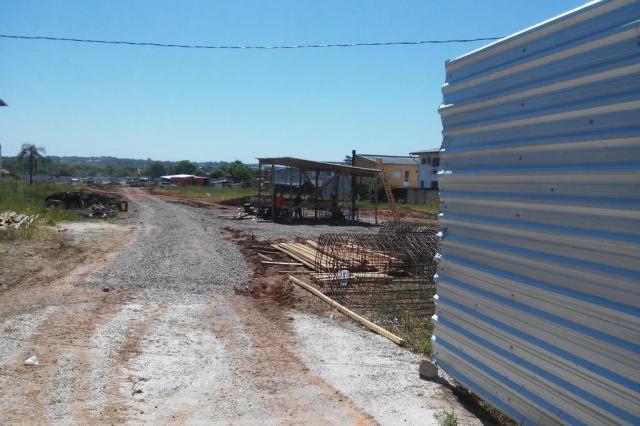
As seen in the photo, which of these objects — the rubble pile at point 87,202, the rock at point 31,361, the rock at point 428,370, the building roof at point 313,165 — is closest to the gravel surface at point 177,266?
the rock at point 31,361

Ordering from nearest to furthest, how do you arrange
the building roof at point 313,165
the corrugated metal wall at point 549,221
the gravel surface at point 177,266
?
the corrugated metal wall at point 549,221
the gravel surface at point 177,266
the building roof at point 313,165

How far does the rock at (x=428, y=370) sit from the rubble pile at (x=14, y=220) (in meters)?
15.9

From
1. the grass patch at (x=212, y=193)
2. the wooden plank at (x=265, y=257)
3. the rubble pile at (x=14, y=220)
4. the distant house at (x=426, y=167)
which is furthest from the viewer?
the distant house at (x=426, y=167)

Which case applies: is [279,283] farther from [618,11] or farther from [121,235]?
[121,235]

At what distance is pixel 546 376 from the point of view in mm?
3627

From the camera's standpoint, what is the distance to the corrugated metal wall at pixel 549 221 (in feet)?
10.2

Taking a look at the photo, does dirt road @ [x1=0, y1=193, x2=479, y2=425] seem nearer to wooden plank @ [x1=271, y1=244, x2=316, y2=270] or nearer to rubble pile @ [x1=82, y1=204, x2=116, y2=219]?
wooden plank @ [x1=271, y1=244, x2=316, y2=270]

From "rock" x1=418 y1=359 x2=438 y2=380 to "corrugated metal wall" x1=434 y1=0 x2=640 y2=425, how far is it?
2.39ft

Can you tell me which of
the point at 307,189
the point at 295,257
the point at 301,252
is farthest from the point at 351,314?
the point at 307,189

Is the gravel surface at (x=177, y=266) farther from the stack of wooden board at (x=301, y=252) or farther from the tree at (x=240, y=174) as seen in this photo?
Result: the tree at (x=240, y=174)

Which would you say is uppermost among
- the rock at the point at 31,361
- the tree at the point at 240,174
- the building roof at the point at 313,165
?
the tree at the point at 240,174

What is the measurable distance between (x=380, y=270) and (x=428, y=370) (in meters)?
6.64

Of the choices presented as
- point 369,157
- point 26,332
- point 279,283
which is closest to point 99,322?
point 26,332

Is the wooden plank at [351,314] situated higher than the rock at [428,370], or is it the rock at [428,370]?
the rock at [428,370]
